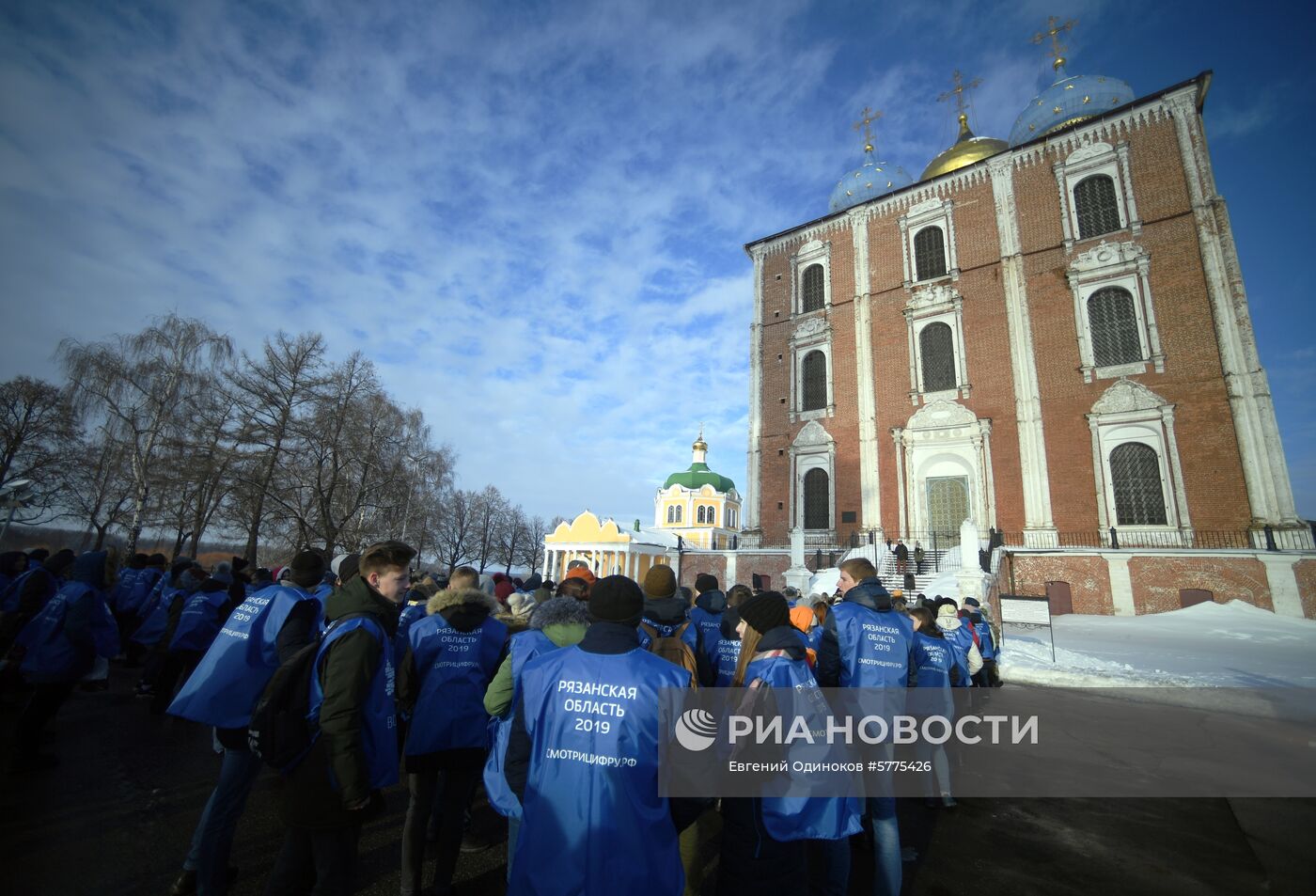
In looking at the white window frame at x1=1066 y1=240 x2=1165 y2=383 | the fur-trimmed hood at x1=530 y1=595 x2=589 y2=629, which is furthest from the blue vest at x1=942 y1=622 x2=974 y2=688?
the white window frame at x1=1066 y1=240 x2=1165 y2=383

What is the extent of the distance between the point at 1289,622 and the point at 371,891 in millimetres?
21217

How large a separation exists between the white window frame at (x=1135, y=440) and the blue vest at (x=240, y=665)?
23634mm

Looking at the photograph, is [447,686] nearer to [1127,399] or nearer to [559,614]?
[559,614]

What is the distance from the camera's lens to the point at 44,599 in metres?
5.97

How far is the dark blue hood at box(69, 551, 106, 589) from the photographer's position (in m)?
5.46

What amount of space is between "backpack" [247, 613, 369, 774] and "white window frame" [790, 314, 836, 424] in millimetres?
25329

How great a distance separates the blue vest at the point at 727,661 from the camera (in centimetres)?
485

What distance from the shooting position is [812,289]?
2844 cm

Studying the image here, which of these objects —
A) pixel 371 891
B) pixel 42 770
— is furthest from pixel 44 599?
pixel 371 891

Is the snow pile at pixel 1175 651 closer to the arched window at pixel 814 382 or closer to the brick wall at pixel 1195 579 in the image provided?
the brick wall at pixel 1195 579

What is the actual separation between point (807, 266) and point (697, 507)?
31.3 m

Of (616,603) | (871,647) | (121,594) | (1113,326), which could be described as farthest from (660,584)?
(1113,326)

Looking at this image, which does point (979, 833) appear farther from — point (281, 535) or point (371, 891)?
point (281, 535)

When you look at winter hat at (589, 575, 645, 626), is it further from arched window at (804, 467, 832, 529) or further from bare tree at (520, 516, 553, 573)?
bare tree at (520, 516, 553, 573)
